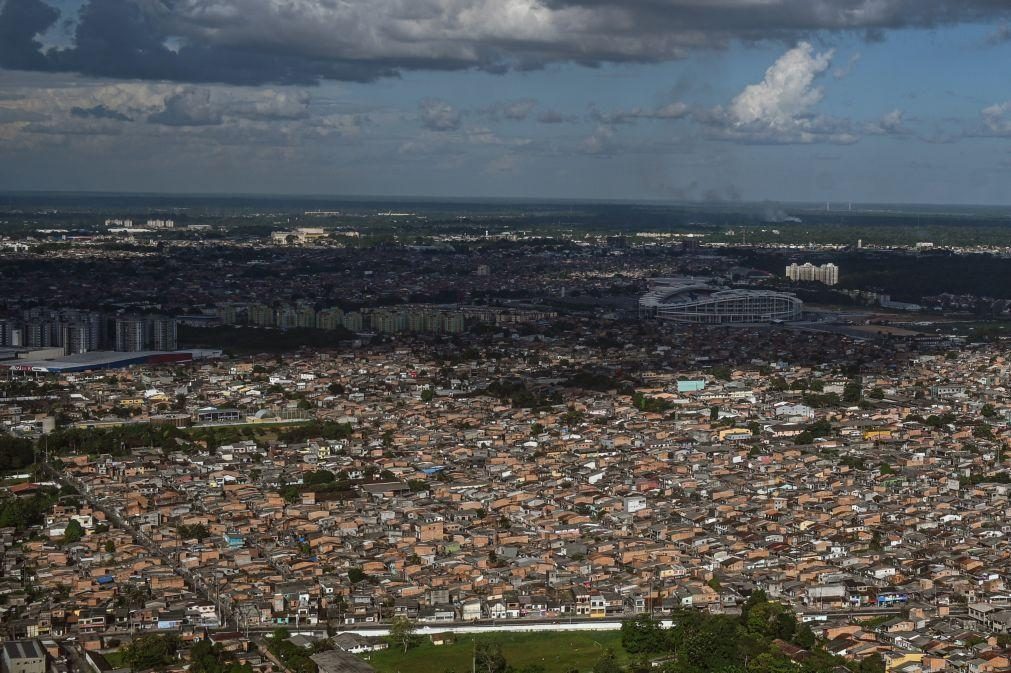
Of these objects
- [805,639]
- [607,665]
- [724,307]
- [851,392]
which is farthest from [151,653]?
[724,307]

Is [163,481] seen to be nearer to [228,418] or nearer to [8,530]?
[8,530]

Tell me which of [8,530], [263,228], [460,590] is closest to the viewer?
[460,590]

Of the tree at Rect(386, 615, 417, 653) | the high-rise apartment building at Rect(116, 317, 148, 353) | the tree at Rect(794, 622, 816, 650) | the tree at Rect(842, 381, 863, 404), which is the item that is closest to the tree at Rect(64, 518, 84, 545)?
the tree at Rect(386, 615, 417, 653)

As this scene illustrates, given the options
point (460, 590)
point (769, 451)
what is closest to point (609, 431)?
point (769, 451)

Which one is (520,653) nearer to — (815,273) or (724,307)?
(724,307)

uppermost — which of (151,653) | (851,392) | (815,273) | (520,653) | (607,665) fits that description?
(815,273)

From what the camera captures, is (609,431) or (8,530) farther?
(609,431)

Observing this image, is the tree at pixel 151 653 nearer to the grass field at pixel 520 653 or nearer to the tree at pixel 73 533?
the grass field at pixel 520 653

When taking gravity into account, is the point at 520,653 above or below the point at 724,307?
below
